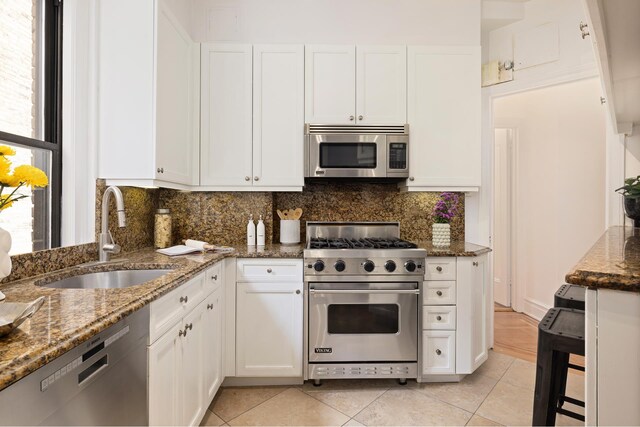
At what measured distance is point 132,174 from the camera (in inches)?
78.5

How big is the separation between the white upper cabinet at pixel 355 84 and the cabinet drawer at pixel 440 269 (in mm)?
1134

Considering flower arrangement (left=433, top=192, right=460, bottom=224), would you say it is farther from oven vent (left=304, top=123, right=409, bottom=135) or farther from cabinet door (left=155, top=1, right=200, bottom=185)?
cabinet door (left=155, top=1, right=200, bottom=185)

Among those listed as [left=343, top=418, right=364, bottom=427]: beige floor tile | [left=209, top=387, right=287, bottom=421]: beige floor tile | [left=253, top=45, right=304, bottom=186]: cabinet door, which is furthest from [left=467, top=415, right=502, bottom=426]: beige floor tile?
[left=253, top=45, right=304, bottom=186]: cabinet door

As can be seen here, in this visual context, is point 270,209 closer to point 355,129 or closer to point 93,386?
point 355,129

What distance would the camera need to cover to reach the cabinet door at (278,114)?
2.57m

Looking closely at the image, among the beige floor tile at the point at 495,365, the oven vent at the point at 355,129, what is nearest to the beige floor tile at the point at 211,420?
the beige floor tile at the point at 495,365

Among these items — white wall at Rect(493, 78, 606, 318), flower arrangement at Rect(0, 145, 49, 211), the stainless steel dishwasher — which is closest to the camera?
the stainless steel dishwasher

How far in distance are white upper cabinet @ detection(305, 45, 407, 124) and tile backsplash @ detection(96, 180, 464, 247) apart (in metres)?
0.63

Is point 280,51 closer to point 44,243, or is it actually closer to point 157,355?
point 44,243

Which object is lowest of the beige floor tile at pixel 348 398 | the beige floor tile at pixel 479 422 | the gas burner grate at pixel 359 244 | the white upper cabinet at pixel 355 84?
the beige floor tile at pixel 479 422

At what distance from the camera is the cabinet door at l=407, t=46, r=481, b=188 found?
2635mm

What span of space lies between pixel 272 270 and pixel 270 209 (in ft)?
2.20

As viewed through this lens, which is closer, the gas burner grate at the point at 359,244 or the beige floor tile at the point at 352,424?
the beige floor tile at the point at 352,424

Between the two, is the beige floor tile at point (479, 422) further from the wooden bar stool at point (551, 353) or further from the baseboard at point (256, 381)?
the baseboard at point (256, 381)
